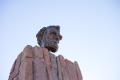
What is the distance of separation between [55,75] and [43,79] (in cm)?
77

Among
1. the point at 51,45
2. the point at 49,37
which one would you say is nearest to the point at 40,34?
the point at 49,37

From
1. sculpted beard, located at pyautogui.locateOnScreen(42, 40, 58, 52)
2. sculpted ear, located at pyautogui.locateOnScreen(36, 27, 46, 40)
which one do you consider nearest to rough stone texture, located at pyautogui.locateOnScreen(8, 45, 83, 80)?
sculpted beard, located at pyautogui.locateOnScreen(42, 40, 58, 52)

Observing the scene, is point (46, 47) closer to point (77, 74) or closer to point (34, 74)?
point (77, 74)

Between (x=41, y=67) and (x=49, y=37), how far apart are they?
2077 millimetres

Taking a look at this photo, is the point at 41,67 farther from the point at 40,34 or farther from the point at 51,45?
the point at 40,34

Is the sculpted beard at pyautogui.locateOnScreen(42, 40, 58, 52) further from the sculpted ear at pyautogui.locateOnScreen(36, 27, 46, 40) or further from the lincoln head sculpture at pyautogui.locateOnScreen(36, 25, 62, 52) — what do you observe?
the sculpted ear at pyautogui.locateOnScreen(36, 27, 46, 40)

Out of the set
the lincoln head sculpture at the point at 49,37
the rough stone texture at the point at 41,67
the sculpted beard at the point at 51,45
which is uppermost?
the lincoln head sculpture at the point at 49,37

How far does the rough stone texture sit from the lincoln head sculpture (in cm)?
50

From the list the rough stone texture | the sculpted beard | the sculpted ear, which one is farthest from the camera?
the sculpted ear

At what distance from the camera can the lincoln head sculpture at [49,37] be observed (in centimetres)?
978

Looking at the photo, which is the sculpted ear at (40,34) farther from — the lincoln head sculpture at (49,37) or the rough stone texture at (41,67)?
the rough stone texture at (41,67)

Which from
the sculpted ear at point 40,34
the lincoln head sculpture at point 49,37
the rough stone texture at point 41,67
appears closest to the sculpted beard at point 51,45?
the lincoln head sculpture at point 49,37

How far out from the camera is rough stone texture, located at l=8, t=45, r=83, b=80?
309 inches

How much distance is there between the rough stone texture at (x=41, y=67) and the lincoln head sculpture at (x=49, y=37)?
498mm
